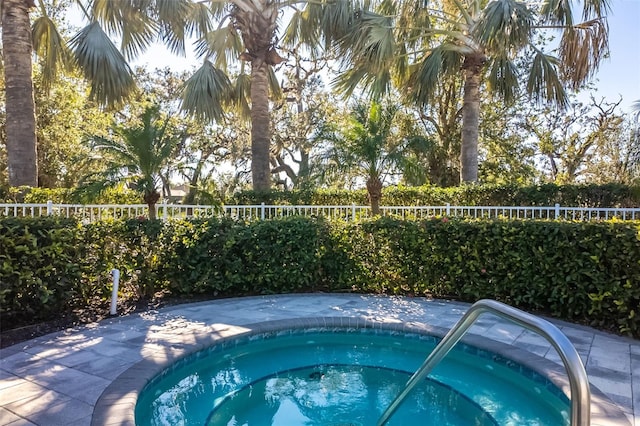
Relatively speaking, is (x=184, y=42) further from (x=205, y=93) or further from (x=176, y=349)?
(x=176, y=349)

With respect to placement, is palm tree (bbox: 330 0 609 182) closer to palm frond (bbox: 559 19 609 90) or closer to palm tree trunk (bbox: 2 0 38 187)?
palm frond (bbox: 559 19 609 90)

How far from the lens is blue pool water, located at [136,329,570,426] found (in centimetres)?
311

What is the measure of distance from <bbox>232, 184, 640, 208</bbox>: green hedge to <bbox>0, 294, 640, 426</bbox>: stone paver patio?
15.4 ft

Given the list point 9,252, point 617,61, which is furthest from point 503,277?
point 617,61

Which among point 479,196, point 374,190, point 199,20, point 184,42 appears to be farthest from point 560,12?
point 184,42

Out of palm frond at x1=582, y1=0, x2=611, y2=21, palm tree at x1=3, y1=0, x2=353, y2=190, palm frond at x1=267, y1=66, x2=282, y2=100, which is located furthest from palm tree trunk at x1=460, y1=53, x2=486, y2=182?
palm frond at x1=267, y1=66, x2=282, y2=100

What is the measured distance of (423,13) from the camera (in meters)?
9.87

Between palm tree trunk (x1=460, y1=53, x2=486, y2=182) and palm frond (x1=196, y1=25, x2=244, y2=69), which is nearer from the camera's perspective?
palm tree trunk (x1=460, y1=53, x2=486, y2=182)

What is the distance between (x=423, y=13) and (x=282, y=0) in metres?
3.49

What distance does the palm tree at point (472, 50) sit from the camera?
8.25 m

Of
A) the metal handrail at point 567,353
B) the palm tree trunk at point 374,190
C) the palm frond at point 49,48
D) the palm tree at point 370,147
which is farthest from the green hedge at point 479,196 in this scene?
the metal handrail at point 567,353

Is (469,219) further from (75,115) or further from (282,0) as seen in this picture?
(75,115)

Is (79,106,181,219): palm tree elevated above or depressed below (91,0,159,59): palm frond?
below

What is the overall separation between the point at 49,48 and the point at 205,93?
3742 millimetres
